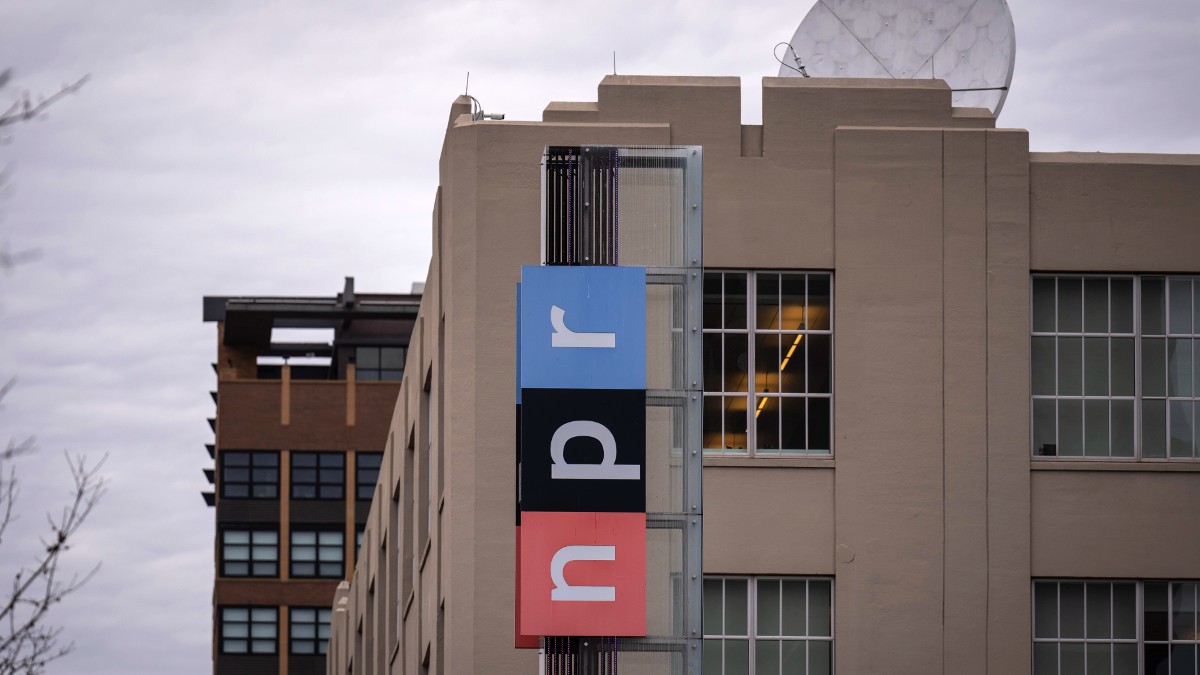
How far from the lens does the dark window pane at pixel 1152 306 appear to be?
26.9 m

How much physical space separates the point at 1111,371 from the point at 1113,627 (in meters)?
3.52

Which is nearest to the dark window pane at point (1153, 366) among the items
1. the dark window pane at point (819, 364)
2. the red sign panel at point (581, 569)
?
the dark window pane at point (819, 364)

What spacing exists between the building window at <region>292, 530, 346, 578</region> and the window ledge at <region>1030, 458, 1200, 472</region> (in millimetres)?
72170

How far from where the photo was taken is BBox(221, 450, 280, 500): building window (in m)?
96.4

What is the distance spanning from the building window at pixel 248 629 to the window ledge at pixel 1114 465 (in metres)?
73.4

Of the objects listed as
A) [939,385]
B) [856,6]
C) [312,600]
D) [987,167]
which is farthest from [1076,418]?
[312,600]

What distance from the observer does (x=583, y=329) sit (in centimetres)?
2080

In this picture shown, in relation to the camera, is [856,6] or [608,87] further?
[856,6]

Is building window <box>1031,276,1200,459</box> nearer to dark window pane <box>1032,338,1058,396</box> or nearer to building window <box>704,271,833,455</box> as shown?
dark window pane <box>1032,338,1058,396</box>

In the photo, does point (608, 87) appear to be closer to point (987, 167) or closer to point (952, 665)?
point (987, 167)

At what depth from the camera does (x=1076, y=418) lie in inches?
1057

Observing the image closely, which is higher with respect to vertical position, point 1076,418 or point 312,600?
point 1076,418

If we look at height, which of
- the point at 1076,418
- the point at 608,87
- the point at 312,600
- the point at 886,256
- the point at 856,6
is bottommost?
the point at 312,600

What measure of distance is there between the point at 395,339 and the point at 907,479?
73902 mm
